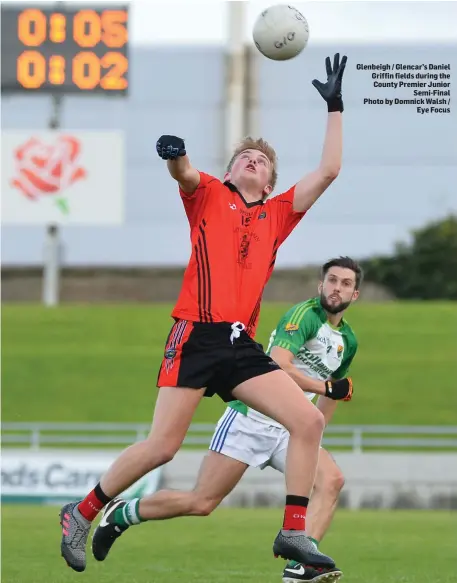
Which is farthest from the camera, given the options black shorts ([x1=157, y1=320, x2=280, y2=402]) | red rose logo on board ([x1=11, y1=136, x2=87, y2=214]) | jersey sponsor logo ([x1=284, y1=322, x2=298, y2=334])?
red rose logo on board ([x1=11, y1=136, x2=87, y2=214])

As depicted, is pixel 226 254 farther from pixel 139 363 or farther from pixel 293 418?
pixel 139 363

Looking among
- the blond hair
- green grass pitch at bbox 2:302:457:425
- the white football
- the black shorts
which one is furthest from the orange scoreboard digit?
the black shorts

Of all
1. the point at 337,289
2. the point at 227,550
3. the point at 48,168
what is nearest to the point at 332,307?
the point at 337,289

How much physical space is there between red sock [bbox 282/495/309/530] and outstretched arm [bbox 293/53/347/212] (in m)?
1.56

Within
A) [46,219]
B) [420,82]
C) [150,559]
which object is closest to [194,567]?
[150,559]

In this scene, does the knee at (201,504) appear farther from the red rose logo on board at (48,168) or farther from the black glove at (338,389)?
the red rose logo on board at (48,168)

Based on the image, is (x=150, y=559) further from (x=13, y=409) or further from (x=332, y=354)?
(x=13, y=409)

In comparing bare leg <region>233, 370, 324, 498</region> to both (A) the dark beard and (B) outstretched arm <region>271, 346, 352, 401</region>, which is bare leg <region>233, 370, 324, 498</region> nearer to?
(B) outstretched arm <region>271, 346, 352, 401</region>

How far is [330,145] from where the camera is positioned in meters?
6.50

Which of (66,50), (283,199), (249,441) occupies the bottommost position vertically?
(249,441)

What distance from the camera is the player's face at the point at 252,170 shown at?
6.64m

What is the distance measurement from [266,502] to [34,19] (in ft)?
47.9

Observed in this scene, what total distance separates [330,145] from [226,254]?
78 cm

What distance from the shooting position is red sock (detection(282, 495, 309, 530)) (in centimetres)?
616
